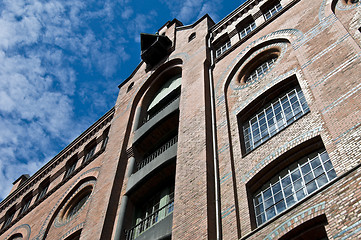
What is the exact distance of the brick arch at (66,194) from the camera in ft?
56.6

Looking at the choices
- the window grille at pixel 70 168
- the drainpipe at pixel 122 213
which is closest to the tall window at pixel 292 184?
the drainpipe at pixel 122 213

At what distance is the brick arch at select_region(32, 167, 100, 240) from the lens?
17.2m

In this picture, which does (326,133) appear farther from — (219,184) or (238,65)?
(238,65)

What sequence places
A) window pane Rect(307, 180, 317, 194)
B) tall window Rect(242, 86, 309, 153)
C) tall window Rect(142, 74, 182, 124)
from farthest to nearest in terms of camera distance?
tall window Rect(142, 74, 182, 124) → tall window Rect(242, 86, 309, 153) → window pane Rect(307, 180, 317, 194)

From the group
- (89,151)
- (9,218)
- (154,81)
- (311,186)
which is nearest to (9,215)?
(9,218)

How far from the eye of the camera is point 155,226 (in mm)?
11625

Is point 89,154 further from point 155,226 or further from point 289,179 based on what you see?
point 289,179

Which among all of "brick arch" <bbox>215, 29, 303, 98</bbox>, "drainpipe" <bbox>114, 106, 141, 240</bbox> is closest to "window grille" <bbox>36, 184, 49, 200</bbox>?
"drainpipe" <bbox>114, 106, 141, 240</bbox>

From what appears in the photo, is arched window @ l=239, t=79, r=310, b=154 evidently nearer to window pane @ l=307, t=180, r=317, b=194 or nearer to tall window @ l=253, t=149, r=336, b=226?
tall window @ l=253, t=149, r=336, b=226

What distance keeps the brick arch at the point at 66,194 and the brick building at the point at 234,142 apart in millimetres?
67

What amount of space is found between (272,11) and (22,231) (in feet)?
45.7

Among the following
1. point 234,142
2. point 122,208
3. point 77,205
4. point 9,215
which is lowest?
point 122,208

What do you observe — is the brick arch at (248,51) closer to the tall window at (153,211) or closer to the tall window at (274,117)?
the tall window at (274,117)

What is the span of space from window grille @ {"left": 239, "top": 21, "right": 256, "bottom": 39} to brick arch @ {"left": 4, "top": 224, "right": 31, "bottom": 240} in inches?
472
